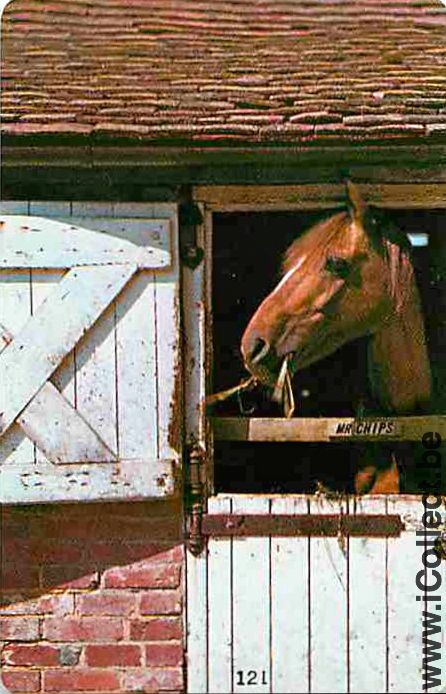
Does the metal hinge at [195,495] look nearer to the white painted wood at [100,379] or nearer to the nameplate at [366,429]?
the white painted wood at [100,379]

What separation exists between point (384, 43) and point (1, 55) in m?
2.08

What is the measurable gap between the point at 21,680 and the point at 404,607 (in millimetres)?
1948

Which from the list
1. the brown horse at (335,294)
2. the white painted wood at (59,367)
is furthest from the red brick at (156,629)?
the brown horse at (335,294)

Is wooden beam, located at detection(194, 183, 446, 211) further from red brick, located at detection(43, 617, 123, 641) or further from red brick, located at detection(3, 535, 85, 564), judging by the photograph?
red brick, located at detection(43, 617, 123, 641)

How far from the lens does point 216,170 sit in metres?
4.95

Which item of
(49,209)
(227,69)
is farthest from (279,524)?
(227,69)

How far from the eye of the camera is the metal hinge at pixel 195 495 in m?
5.01

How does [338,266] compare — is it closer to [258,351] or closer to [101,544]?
[258,351]

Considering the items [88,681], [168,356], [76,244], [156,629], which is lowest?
[88,681]

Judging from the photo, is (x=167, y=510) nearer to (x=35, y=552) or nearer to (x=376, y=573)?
(x=35, y=552)

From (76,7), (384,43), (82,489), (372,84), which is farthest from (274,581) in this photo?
(76,7)

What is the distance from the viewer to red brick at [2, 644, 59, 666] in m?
5.11

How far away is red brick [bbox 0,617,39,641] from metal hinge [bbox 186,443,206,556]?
884 millimetres

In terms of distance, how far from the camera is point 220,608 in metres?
5.07
